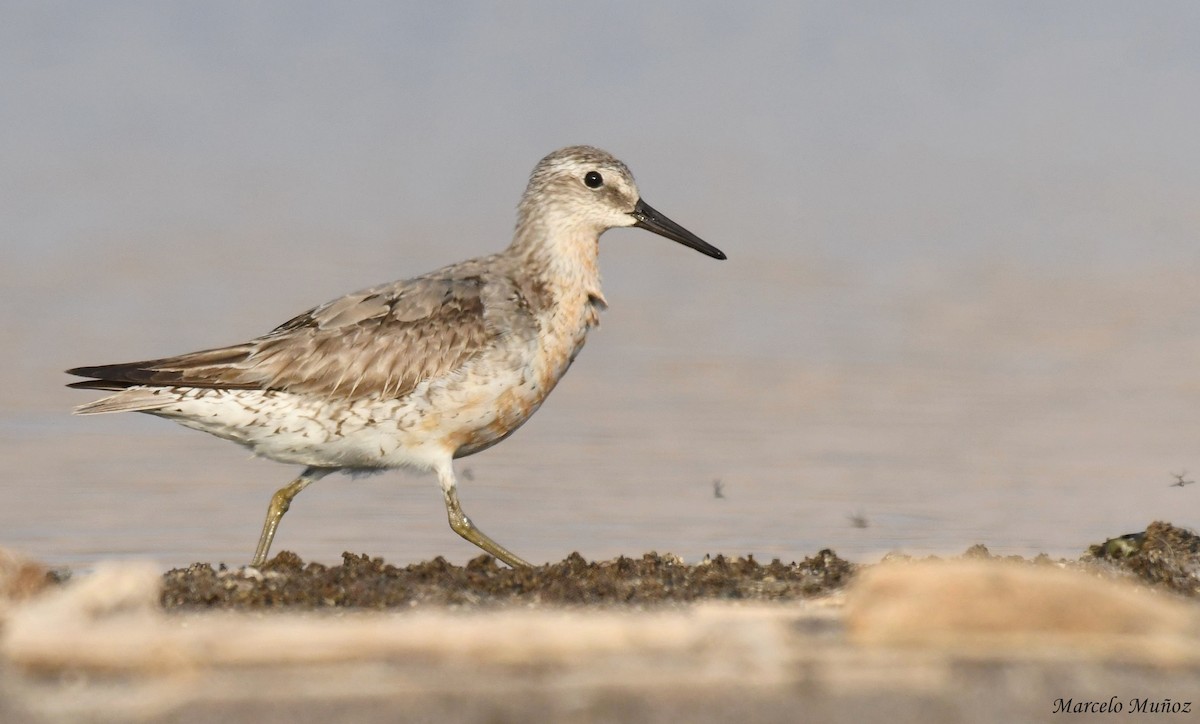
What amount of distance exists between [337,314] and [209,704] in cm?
497

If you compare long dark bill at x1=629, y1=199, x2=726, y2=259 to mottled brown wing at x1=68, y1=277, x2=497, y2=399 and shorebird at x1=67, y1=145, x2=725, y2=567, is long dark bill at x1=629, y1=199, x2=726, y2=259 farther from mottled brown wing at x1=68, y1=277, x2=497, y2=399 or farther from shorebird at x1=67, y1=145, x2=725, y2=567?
mottled brown wing at x1=68, y1=277, x2=497, y2=399

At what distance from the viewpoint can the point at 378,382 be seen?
880 centimetres

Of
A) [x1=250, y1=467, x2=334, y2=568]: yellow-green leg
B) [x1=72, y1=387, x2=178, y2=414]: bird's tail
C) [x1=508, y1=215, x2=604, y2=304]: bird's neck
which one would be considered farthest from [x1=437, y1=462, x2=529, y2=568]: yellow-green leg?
[x1=72, y1=387, x2=178, y2=414]: bird's tail

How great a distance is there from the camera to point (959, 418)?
12820mm

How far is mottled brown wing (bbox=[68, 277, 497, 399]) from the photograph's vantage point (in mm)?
8797

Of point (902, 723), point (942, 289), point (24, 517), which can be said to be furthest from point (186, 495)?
point (942, 289)

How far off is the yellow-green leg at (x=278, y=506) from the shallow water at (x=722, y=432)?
1.17ft

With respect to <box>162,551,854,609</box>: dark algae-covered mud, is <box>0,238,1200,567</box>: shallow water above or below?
above

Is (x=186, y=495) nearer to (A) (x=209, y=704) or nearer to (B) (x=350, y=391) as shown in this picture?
(B) (x=350, y=391)

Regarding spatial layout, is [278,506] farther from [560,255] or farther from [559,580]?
[559,580]

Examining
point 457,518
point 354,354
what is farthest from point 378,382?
point 457,518

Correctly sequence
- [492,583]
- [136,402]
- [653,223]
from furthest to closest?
1. [653,223]
2. [136,402]
3. [492,583]

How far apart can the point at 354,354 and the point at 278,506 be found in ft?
3.14

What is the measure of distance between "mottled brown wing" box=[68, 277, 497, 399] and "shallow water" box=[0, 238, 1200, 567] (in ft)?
3.27
